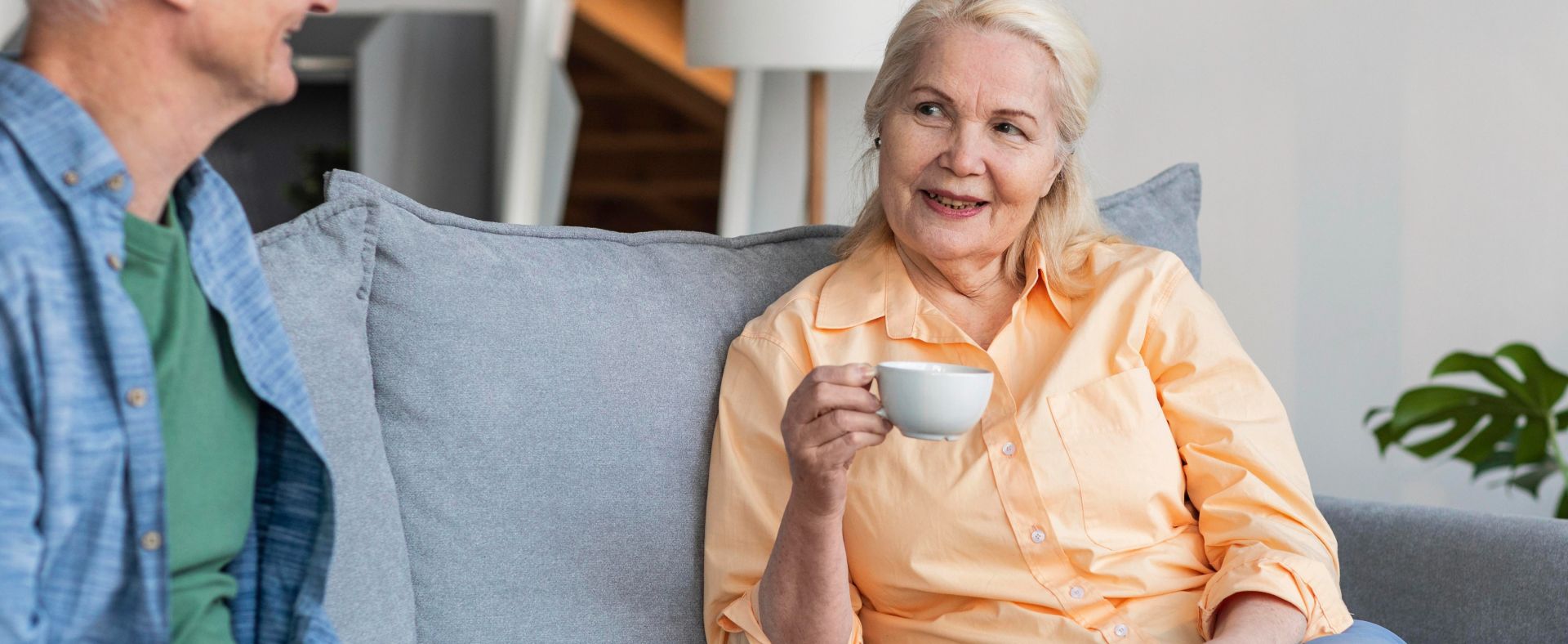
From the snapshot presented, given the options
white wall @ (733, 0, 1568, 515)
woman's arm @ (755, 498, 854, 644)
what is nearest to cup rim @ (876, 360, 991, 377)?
woman's arm @ (755, 498, 854, 644)

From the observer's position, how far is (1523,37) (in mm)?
2141

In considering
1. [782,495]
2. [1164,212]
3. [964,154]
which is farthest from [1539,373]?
[782,495]

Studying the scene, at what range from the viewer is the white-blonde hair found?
4.68 feet

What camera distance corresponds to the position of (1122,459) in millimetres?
1327

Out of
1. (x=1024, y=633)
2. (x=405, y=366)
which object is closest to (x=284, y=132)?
(x=405, y=366)

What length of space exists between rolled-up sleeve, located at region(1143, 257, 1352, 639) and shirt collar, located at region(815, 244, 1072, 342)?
5.0 inches

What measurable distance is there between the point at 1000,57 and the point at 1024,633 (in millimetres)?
→ 606

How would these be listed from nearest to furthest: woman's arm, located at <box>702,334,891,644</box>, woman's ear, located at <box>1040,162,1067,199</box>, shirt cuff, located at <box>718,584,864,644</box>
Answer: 1. woman's arm, located at <box>702,334,891,644</box>
2. shirt cuff, located at <box>718,584,864,644</box>
3. woman's ear, located at <box>1040,162,1067,199</box>

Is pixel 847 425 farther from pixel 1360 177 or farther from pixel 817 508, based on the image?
pixel 1360 177

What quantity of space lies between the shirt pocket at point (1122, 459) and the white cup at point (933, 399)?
37cm

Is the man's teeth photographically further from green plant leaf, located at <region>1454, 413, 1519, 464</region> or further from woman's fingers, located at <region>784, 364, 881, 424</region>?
green plant leaf, located at <region>1454, 413, 1519, 464</region>

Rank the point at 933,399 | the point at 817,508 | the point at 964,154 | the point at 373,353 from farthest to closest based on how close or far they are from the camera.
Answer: the point at 964,154 → the point at 373,353 → the point at 817,508 → the point at 933,399

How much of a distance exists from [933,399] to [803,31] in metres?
1.45

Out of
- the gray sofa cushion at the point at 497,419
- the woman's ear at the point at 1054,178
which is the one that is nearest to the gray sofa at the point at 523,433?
the gray sofa cushion at the point at 497,419
